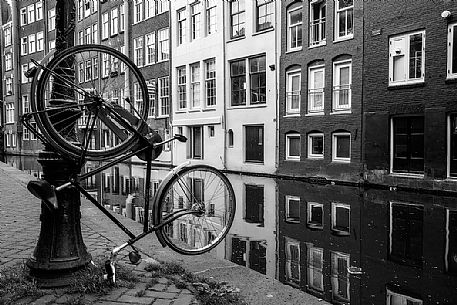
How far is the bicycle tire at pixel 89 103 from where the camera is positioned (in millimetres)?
3465

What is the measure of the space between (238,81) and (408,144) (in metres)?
10.4

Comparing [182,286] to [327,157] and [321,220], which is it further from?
[327,157]

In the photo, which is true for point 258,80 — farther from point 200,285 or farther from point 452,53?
point 200,285

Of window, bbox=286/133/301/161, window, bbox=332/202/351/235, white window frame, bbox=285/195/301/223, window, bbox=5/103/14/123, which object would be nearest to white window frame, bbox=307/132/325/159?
window, bbox=286/133/301/161

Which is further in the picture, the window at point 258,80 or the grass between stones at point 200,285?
the window at point 258,80

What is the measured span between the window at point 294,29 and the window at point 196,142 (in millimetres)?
8325

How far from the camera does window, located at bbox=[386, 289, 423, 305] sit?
4.09 metres

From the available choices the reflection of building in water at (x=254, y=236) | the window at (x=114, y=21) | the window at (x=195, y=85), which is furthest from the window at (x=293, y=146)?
the window at (x=114, y=21)

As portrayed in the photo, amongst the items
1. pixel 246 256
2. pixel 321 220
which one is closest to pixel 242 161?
pixel 321 220

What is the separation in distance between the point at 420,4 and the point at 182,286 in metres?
14.9

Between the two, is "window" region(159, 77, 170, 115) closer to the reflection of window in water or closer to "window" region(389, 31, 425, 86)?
"window" region(389, 31, 425, 86)

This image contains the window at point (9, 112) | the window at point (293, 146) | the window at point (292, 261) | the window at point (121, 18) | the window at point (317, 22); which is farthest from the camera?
the window at point (9, 112)

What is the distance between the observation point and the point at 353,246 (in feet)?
21.4

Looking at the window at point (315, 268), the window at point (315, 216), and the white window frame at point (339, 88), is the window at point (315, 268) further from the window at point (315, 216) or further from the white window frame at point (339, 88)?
the white window frame at point (339, 88)
